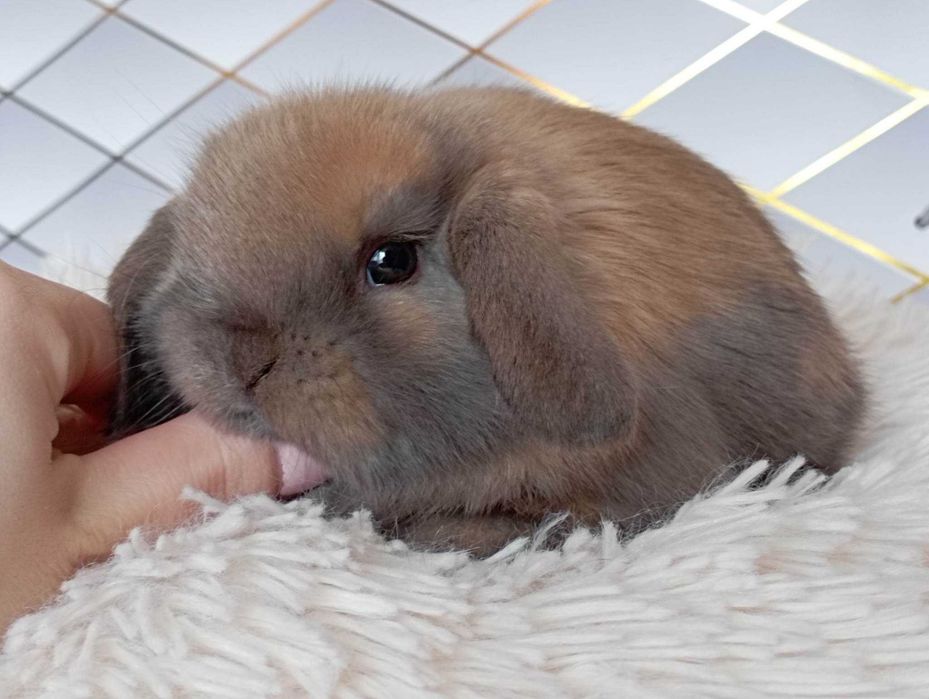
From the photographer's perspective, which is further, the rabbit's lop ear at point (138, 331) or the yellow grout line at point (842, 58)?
the yellow grout line at point (842, 58)

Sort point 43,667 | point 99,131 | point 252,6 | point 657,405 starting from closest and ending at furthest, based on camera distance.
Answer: point 43,667 → point 657,405 → point 99,131 → point 252,6

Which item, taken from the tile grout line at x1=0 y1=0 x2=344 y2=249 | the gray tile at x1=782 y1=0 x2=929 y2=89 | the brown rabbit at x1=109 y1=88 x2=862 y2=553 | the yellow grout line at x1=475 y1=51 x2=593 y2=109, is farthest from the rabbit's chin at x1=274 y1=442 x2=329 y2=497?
the gray tile at x1=782 y1=0 x2=929 y2=89

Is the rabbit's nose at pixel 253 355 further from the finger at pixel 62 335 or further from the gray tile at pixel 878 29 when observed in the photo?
Result: the gray tile at pixel 878 29

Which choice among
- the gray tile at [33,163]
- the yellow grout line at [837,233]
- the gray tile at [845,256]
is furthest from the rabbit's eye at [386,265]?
the gray tile at [33,163]

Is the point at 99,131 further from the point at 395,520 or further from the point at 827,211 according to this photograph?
the point at 395,520

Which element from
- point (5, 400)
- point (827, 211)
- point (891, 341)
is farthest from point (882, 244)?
point (5, 400)

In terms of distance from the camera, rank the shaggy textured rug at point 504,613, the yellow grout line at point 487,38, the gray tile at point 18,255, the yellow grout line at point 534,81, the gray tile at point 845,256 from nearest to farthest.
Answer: the shaggy textured rug at point 504,613
the gray tile at point 845,256
the gray tile at point 18,255
the yellow grout line at point 534,81
the yellow grout line at point 487,38

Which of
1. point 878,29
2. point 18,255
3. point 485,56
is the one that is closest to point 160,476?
point 18,255
